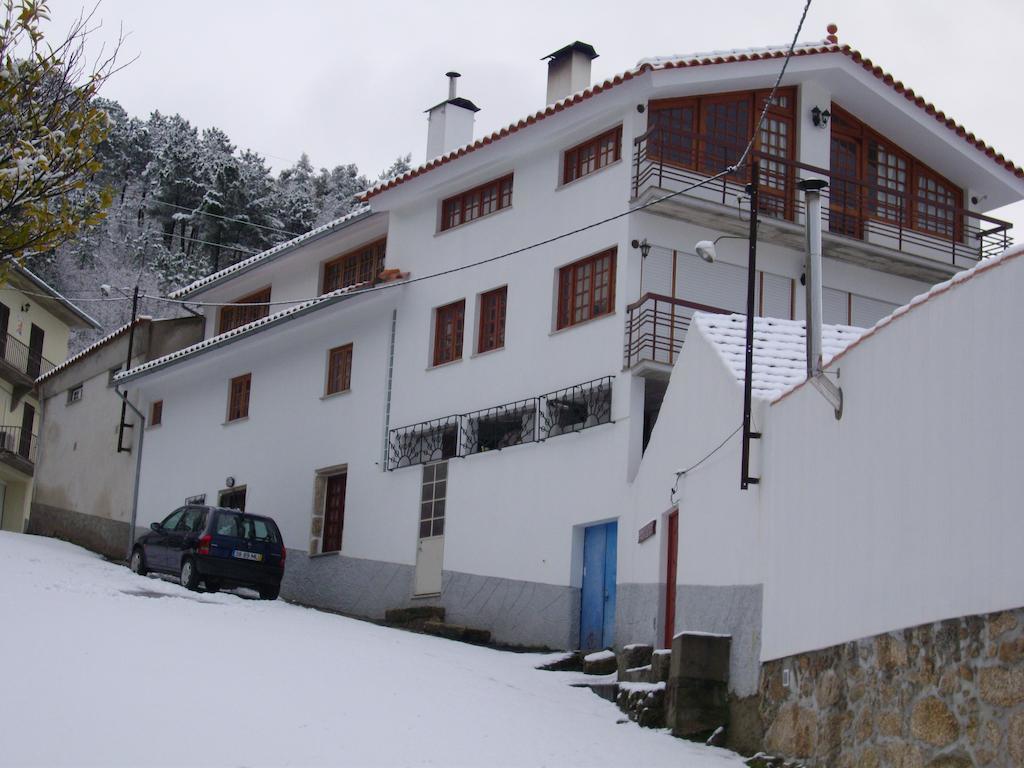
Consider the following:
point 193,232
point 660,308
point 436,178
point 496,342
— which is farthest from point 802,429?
point 193,232

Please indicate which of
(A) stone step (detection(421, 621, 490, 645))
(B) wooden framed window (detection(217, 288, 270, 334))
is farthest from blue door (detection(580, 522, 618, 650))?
(B) wooden framed window (detection(217, 288, 270, 334))

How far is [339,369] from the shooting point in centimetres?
2944

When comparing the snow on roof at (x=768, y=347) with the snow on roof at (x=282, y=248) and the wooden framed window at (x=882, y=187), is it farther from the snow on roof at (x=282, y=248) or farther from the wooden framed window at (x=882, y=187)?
the snow on roof at (x=282, y=248)

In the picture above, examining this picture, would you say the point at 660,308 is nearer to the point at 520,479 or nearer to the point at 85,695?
the point at 520,479

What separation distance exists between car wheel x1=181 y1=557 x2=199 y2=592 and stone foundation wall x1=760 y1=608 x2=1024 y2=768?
12.9 metres

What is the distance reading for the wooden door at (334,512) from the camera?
28.5 meters

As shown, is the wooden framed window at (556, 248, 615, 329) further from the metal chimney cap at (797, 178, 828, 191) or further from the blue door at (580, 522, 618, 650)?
the metal chimney cap at (797, 178, 828, 191)

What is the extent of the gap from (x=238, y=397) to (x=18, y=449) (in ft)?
69.4

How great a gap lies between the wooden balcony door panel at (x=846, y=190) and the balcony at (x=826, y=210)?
0.02 metres

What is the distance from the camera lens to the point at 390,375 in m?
27.5

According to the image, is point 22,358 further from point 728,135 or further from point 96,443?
point 728,135

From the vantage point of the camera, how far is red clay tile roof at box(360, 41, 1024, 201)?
75.6 ft

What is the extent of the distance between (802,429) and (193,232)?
57.9 metres

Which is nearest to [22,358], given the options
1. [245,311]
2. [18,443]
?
[18,443]
